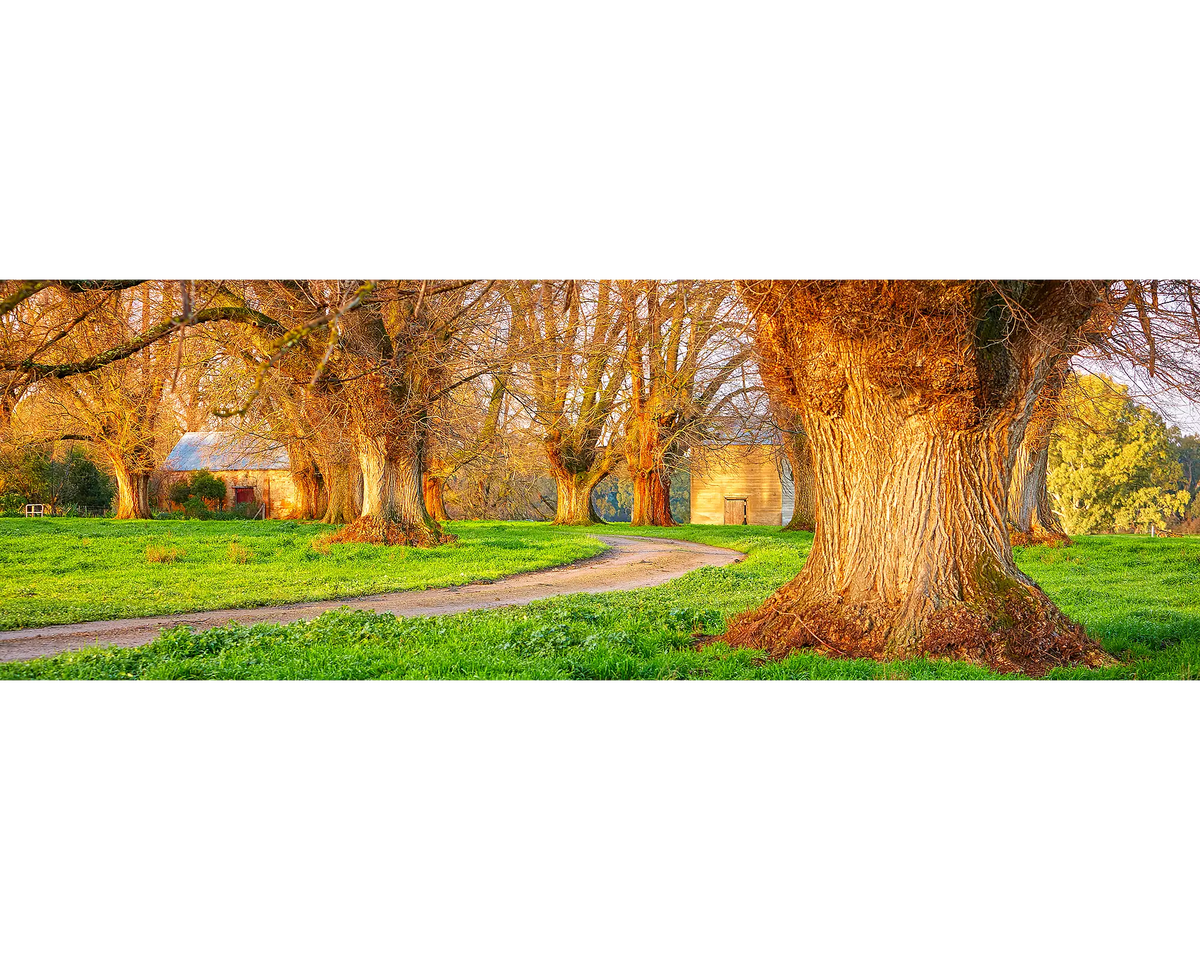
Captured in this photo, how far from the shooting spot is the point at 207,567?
1287 centimetres

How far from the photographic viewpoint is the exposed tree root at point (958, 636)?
239 inches

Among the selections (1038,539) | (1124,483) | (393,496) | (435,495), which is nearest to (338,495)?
(435,495)

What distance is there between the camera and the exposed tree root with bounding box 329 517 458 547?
15.9 metres

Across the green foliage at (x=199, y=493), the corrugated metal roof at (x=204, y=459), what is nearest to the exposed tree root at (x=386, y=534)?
the corrugated metal roof at (x=204, y=459)

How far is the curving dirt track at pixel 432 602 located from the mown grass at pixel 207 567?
1.39 feet

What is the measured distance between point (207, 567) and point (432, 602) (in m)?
5.17

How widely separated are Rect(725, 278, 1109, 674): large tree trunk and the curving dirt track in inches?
171

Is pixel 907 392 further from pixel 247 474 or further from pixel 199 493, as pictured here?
pixel 247 474

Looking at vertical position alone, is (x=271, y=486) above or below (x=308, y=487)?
above

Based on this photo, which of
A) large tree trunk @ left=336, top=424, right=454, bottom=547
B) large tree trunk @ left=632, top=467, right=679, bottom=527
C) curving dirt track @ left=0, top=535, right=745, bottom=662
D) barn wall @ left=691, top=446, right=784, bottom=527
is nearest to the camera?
curving dirt track @ left=0, top=535, right=745, bottom=662

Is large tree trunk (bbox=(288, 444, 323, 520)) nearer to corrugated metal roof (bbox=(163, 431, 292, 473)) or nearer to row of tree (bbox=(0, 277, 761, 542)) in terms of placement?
corrugated metal roof (bbox=(163, 431, 292, 473))

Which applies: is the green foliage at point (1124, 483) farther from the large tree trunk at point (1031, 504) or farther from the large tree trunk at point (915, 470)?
the large tree trunk at point (915, 470)

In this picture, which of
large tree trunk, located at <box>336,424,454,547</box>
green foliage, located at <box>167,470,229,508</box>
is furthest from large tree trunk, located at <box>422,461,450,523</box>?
large tree trunk, located at <box>336,424,454,547</box>
